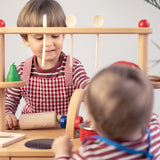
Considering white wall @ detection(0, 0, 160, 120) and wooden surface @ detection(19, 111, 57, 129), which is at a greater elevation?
white wall @ detection(0, 0, 160, 120)

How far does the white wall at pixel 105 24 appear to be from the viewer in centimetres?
284

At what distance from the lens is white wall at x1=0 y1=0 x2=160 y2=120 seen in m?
2.84

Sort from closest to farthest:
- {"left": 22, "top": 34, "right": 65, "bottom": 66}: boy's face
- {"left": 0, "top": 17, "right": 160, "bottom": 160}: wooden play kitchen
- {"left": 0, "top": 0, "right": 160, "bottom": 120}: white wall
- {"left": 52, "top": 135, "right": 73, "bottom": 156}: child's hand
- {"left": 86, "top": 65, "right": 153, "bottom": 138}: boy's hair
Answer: {"left": 86, "top": 65, "right": 153, "bottom": 138}: boy's hair < {"left": 52, "top": 135, "right": 73, "bottom": 156}: child's hand < {"left": 0, "top": 17, "right": 160, "bottom": 160}: wooden play kitchen < {"left": 22, "top": 34, "right": 65, "bottom": 66}: boy's face < {"left": 0, "top": 0, "right": 160, "bottom": 120}: white wall

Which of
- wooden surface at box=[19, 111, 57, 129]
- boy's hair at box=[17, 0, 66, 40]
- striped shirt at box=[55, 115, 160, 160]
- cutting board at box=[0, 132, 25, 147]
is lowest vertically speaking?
cutting board at box=[0, 132, 25, 147]

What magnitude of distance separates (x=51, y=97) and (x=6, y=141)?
1.58 ft

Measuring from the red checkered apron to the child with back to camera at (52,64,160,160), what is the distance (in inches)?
29.4

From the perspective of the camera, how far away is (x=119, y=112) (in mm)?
709

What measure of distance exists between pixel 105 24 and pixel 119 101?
85.6 inches

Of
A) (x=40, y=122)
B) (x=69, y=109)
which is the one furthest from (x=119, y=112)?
(x=40, y=122)

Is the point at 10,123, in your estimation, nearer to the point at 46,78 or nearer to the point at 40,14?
the point at 46,78

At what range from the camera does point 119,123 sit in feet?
2.35

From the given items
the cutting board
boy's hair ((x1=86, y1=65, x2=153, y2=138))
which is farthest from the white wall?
boy's hair ((x1=86, y1=65, x2=153, y2=138))

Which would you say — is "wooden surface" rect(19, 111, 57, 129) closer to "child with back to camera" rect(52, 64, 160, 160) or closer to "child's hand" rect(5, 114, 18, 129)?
"child's hand" rect(5, 114, 18, 129)

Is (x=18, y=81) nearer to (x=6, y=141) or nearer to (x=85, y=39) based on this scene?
(x=6, y=141)
